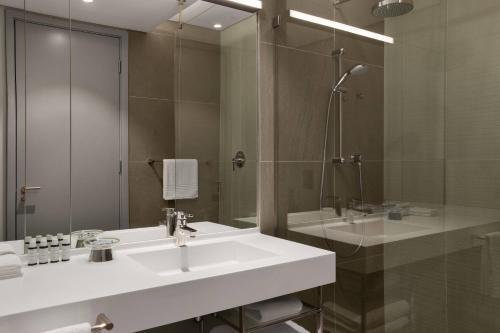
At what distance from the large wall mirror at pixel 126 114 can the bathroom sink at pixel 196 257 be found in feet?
0.58

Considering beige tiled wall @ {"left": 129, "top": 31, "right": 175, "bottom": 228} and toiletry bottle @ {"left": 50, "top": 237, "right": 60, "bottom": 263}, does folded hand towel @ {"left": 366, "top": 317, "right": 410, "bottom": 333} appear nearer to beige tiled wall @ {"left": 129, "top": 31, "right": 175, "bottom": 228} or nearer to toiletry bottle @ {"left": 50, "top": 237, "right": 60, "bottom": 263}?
beige tiled wall @ {"left": 129, "top": 31, "right": 175, "bottom": 228}

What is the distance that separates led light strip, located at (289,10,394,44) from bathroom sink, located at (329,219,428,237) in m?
0.80

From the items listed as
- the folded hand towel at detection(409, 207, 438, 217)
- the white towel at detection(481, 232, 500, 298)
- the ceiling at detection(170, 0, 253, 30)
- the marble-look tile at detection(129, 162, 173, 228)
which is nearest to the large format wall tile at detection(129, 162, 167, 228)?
the marble-look tile at detection(129, 162, 173, 228)

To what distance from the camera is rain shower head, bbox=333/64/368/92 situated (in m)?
1.82

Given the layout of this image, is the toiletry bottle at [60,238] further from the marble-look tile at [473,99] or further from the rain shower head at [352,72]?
the marble-look tile at [473,99]

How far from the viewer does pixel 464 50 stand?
1442 millimetres

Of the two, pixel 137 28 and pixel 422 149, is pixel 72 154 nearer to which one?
pixel 137 28

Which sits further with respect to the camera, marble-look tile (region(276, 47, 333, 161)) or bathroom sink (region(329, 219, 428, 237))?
marble-look tile (region(276, 47, 333, 161))

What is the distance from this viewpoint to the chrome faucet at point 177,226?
6.29 feet

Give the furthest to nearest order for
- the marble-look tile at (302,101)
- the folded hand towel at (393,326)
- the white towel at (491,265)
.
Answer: the marble-look tile at (302,101), the folded hand towel at (393,326), the white towel at (491,265)

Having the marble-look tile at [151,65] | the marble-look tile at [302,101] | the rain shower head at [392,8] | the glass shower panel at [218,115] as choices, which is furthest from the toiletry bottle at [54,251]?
the rain shower head at [392,8]

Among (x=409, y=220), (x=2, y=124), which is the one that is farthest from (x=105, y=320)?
(x=409, y=220)

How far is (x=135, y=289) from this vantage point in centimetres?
127

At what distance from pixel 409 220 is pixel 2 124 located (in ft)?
5.59
